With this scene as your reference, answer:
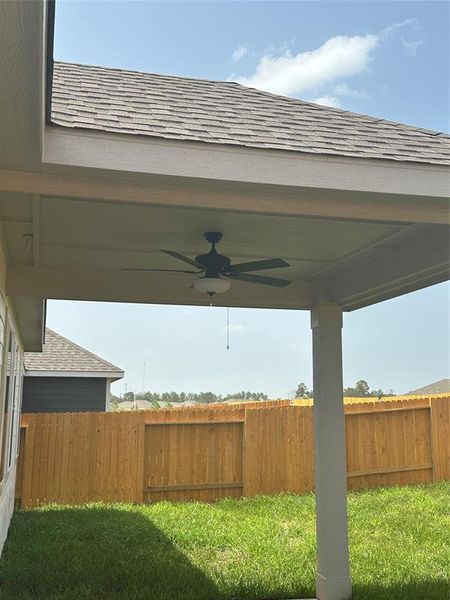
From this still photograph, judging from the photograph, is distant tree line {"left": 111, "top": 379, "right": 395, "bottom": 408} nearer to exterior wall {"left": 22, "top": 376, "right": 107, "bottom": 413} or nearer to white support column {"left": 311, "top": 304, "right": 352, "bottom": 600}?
exterior wall {"left": 22, "top": 376, "right": 107, "bottom": 413}

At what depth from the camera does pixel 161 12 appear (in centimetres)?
593

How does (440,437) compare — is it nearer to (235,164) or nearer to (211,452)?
(211,452)

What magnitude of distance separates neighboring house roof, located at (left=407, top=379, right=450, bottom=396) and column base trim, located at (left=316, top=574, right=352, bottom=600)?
16.3 m

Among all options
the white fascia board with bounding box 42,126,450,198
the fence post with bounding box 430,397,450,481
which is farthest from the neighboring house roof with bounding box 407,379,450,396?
the white fascia board with bounding box 42,126,450,198

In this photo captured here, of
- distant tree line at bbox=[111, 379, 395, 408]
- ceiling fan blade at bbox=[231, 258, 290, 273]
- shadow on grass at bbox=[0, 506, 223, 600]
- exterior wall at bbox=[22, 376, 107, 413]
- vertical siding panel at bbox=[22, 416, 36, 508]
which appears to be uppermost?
distant tree line at bbox=[111, 379, 395, 408]

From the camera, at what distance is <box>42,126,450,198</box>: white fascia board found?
2424 mm

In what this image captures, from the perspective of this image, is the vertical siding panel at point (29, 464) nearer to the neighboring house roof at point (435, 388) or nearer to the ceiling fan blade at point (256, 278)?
the ceiling fan blade at point (256, 278)

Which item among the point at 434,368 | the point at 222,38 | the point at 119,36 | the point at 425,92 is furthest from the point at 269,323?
the point at 119,36

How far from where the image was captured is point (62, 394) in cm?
1277

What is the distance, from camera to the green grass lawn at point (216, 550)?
Result: 5.04 m

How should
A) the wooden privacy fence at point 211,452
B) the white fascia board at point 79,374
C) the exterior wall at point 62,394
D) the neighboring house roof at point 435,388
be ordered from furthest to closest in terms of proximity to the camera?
the neighboring house roof at point 435,388 → the exterior wall at point 62,394 → the white fascia board at point 79,374 → the wooden privacy fence at point 211,452

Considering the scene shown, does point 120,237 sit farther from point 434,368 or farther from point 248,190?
point 434,368

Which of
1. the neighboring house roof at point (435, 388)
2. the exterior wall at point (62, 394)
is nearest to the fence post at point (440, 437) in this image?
the exterior wall at point (62, 394)

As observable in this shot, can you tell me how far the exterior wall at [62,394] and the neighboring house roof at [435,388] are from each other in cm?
1193
